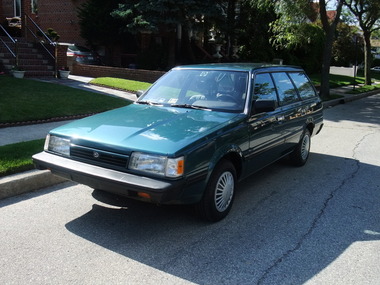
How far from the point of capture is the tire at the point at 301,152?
6500mm

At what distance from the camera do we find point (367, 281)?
3.30 metres

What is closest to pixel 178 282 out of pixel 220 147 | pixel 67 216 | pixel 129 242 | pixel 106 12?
pixel 129 242

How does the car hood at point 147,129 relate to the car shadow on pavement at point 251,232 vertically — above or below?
above

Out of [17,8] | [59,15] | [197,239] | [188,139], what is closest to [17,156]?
[188,139]

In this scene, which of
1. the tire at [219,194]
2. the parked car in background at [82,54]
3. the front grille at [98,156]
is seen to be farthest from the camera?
the parked car in background at [82,54]

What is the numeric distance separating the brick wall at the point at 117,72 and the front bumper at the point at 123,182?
12.0m

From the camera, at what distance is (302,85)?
6734 mm

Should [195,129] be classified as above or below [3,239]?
above

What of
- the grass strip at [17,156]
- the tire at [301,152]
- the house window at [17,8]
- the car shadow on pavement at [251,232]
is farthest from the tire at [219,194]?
the house window at [17,8]

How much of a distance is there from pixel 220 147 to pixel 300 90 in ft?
9.85

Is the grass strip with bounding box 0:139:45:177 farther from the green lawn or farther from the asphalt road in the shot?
the green lawn

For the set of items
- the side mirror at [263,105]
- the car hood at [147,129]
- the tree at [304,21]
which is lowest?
the car hood at [147,129]

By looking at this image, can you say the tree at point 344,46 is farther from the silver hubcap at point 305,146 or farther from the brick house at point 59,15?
the silver hubcap at point 305,146

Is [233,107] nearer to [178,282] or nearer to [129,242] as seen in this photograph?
[129,242]
